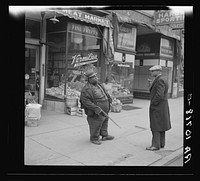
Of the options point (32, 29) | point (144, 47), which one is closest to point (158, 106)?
point (32, 29)

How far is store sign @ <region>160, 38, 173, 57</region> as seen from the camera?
13.2 meters

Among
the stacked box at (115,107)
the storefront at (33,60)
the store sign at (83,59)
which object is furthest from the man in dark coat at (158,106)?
the storefront at (33,60)

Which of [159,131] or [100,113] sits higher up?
[100,113]

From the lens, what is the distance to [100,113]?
512 cm

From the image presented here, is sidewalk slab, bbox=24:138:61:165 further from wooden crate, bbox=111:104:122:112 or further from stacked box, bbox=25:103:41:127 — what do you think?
wooden crate, bbox=111:104:122:112

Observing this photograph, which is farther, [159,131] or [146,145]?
[146,145]

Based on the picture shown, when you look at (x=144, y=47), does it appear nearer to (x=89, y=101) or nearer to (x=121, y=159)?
(x=89, y=101)

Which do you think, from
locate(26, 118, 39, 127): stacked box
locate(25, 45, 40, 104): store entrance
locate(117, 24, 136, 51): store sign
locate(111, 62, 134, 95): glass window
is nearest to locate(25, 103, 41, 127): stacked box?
locate(26, 118, 39, 127): stacked box

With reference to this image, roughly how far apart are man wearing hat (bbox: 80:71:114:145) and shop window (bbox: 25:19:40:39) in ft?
14.7

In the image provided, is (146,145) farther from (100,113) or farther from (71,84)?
(71,84)

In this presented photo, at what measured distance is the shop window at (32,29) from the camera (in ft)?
28.0

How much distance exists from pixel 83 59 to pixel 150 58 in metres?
5.61
